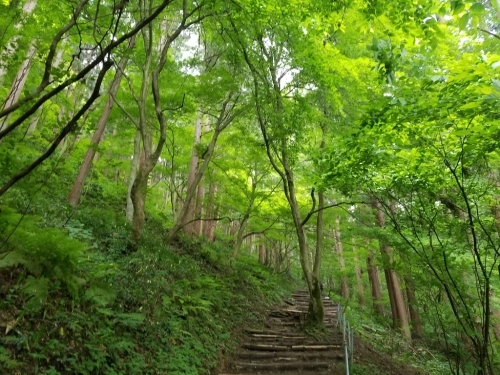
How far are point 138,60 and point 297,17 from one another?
4542mm

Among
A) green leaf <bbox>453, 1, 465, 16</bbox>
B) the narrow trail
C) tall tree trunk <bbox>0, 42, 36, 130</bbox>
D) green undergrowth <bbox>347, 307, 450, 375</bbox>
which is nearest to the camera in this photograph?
green leaf <bbox>453, 1, 465, 16</bbox>

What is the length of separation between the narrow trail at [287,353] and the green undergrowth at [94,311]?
49 centimetres

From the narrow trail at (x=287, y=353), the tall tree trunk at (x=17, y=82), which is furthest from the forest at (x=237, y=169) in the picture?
the narrow trail at (x=287, y=353)

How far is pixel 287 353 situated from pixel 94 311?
5003 mm

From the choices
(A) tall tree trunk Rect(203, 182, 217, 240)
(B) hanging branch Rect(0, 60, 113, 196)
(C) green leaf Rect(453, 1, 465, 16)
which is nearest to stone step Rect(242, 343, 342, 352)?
(B) hanging branch Rect(0, 60, 113, 196)

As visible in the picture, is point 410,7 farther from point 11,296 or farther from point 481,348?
point 11,296

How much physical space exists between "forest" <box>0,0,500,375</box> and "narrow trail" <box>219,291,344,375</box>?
589mm

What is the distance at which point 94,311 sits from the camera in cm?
434

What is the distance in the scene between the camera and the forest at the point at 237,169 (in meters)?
3.44

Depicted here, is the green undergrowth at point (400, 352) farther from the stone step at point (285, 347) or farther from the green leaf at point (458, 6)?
the green leaf at point (458, 6)

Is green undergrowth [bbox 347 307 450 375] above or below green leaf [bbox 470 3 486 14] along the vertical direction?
below

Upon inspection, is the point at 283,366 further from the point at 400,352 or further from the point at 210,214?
the point at 210,214

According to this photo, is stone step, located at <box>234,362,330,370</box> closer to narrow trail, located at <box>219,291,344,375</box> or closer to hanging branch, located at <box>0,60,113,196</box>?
narrow trail, located at <box>219,291,344,375</box>

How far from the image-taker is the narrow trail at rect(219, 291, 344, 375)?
6926mm
